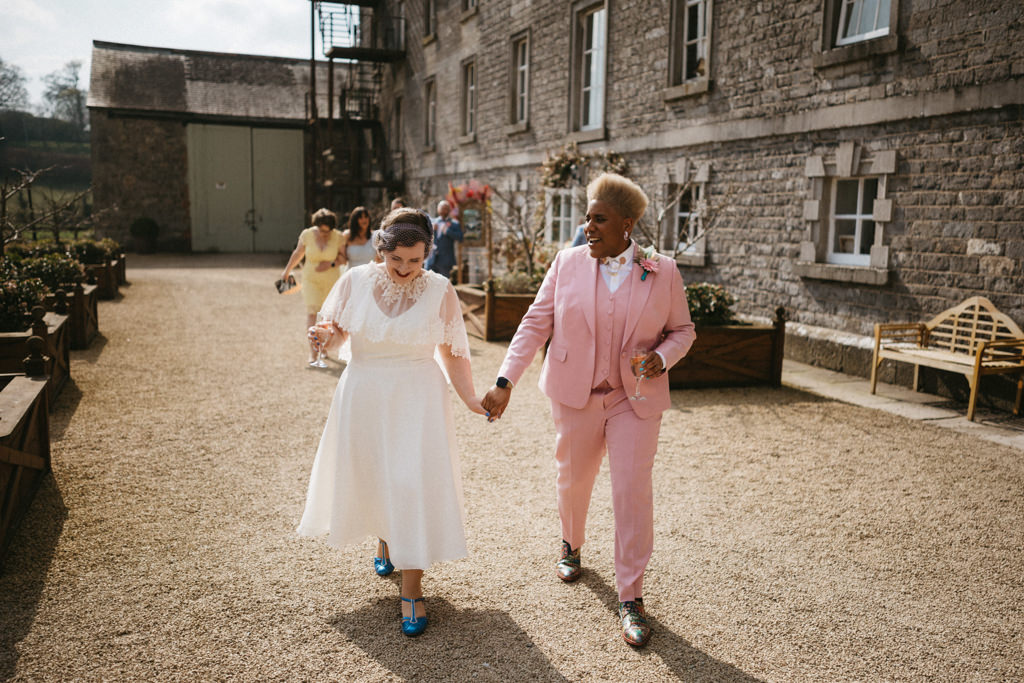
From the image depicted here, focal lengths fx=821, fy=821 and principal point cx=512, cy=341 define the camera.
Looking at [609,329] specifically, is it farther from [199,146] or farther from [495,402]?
[199,146]

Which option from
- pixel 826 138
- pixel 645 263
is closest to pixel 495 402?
pixel 645 263

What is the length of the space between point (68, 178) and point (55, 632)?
36233 mm

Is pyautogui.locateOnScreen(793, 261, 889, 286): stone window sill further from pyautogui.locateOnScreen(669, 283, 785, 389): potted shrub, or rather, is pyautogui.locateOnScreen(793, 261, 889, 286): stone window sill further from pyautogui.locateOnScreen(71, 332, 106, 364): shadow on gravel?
pyautogui.locateOnScreen(71, 332, 106, 364): shadow on gravel

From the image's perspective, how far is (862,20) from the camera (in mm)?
9164

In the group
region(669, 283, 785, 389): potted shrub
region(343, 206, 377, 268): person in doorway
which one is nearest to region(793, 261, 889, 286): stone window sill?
region(669, 283, 785, 389): potted shrub

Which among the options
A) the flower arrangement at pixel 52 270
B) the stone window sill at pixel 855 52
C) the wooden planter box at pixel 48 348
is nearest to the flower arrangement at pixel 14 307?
the wooden planter box at pixel 48 348

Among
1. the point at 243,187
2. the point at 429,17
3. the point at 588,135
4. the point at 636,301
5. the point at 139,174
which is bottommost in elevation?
the point at 636,301

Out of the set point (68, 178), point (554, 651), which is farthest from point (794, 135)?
point (68, 178)

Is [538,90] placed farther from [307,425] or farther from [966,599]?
[966,599]

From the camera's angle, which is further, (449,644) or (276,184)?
(276,184)

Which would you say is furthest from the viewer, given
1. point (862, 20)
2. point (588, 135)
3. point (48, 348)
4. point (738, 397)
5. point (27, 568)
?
point (588, 135)

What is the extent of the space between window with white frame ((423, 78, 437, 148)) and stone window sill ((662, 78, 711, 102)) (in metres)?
11.8

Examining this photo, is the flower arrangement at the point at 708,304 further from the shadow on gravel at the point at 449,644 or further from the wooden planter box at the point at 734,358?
the shadow on gravel at the point at 449,644

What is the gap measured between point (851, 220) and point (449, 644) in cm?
812
